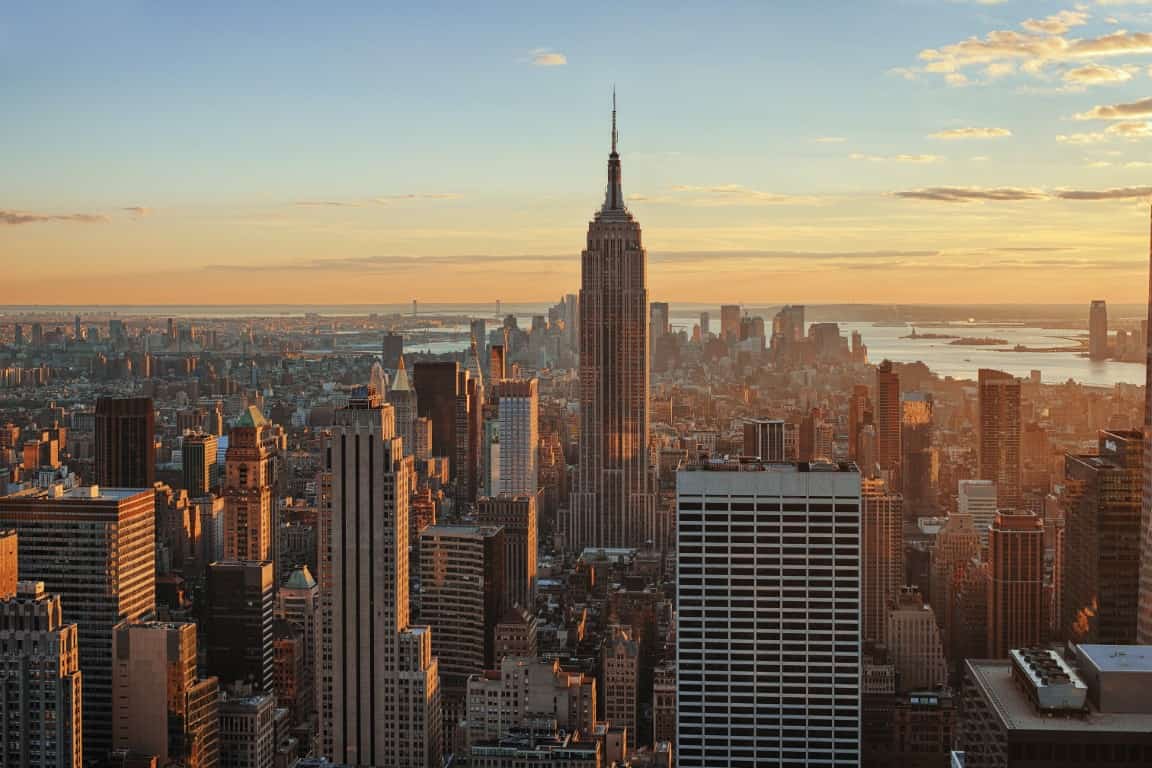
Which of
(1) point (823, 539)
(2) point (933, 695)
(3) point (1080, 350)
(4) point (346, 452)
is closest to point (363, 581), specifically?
(4) point (346, 452)

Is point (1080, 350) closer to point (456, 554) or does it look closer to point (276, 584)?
point (456, 554)

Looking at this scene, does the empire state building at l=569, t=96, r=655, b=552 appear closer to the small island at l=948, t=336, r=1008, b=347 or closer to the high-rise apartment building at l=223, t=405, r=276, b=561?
the high-rise apartment building at l=223, t=405, r=276, b=561

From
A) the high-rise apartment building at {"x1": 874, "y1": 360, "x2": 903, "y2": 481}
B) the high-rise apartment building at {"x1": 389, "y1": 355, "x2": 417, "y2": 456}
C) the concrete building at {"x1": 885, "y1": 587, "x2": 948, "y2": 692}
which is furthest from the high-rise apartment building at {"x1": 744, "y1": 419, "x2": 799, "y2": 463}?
the high-rise apartment building at {"x1": 389, "y1": 355, "x2": 417, "y2": 456}

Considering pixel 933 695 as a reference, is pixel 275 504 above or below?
above

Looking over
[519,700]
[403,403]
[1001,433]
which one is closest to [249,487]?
[403,403]

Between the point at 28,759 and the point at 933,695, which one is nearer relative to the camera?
the point at 28,759

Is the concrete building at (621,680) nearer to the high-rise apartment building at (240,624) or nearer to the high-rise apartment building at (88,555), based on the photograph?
the high-rise apartment building at (240,624)
